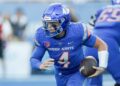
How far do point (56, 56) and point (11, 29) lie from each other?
8039 millimetres

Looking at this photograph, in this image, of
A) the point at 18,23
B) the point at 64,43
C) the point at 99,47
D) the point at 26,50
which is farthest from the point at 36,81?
the point at 64,43

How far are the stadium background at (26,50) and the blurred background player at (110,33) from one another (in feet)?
7.89

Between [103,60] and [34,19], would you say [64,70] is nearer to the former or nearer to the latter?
[103,60]

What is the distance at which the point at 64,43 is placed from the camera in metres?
7.09

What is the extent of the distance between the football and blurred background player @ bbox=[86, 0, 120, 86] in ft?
1.66

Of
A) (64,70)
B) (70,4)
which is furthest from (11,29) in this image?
(64,70)

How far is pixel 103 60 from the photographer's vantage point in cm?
718

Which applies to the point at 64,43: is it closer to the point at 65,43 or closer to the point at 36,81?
the point at 65,43

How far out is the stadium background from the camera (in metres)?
13.1

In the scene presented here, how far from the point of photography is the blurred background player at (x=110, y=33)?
7.98m

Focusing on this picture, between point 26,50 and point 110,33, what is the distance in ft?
20.3

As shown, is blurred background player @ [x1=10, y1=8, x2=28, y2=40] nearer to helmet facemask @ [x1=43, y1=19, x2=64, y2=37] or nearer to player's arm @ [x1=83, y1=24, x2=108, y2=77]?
player's arm @ [x1=83, y1=24, x2=108, y2=77]

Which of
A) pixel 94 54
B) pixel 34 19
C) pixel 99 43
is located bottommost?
pixel 34 19

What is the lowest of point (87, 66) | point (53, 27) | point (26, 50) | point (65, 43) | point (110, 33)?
point (26, 50)
